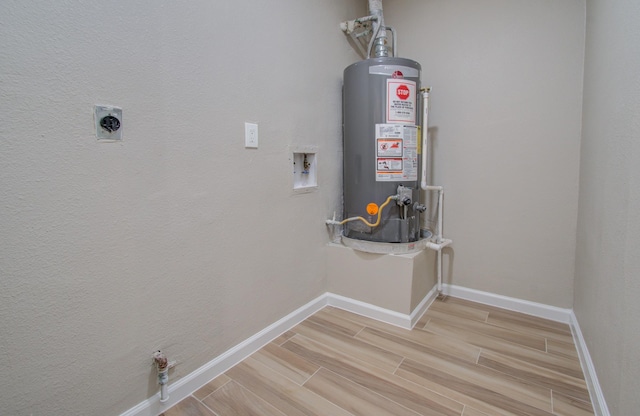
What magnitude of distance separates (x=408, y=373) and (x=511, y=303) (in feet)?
3.46

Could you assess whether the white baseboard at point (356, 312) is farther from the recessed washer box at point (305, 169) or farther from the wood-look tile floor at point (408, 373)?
the recessed washer box at point (305, 169)

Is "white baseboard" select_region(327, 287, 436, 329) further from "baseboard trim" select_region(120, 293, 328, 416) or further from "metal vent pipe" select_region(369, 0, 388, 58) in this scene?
"metal vent pipe" select_region(369, 0, 388, 58)

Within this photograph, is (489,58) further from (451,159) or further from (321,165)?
(321,165)

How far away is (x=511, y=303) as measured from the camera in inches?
80.4

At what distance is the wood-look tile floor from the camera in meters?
1.23

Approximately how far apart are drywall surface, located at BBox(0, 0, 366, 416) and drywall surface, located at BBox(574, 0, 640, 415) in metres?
1.38

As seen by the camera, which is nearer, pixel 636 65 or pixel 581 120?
pixel 636 65

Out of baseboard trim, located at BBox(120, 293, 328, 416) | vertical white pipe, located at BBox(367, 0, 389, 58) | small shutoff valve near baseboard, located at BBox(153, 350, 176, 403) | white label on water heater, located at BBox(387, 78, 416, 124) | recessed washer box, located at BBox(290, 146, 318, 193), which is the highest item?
vertical white pipe, located at BBox(367, 0, 389, 58)

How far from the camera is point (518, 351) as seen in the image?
1.60m

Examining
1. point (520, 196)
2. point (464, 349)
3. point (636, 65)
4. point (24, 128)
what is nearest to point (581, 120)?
point (520, 196)

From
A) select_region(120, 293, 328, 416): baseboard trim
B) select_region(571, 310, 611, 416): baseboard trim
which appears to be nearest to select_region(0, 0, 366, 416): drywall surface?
select_region(120, 293, 328, 416): baseboard trim

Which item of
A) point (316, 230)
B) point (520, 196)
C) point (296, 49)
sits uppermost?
point (296, 49)

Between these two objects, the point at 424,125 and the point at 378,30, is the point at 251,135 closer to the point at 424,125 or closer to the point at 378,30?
the point at 424,125

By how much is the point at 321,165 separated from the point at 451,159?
93 centimetres
